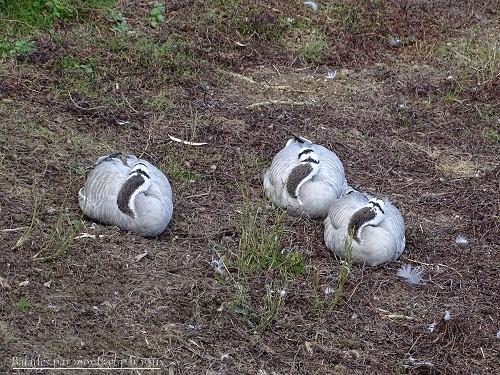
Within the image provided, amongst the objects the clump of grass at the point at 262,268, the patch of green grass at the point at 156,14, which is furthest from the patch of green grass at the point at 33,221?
the patch of green grass at the point at 156,14

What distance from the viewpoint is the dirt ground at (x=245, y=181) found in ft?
18.1

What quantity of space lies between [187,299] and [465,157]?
371 cm

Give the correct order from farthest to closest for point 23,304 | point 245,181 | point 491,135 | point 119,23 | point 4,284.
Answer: point 119,23 < point 491,135 < point 245,181 < point 4,284 < point 23,304

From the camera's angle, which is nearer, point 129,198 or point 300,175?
point 129,198

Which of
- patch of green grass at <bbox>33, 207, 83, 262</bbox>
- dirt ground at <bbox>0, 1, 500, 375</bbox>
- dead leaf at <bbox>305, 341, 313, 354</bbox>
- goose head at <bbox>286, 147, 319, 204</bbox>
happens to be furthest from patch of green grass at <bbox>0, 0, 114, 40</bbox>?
dead leaf at <bbox>305, 341, 313, 354</bbox>

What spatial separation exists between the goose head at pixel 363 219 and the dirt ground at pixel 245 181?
1.06 feet

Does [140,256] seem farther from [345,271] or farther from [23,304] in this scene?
[345,271]

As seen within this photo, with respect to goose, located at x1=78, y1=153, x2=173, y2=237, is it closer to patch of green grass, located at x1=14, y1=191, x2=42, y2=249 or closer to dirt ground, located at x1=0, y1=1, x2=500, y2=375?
dirt ground, located at x1=0, y1=1, x2=500, y2=375

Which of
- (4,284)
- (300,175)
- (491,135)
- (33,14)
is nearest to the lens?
(4,284)

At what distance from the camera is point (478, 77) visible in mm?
9375

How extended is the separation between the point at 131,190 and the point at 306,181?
4.70 feet

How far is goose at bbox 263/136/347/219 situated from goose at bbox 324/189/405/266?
0.80ft

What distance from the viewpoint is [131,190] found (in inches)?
252

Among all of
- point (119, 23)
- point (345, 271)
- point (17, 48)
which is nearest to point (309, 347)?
point (345, 271)
